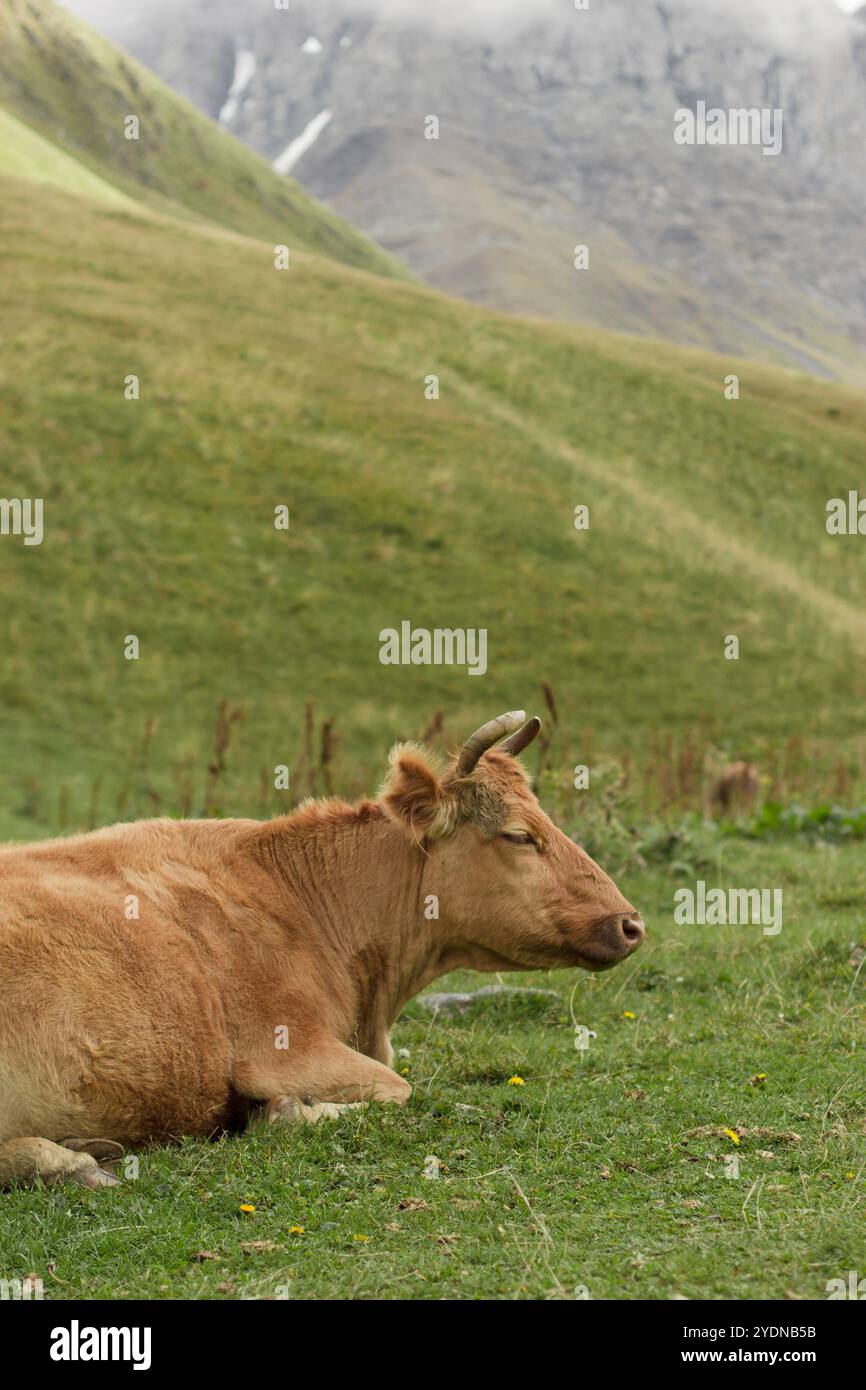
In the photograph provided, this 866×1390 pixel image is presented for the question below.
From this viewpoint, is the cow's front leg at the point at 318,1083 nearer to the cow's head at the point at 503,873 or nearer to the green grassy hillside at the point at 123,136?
the cow's head at the point at 503,873

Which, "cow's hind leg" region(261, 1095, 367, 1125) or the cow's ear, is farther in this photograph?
the cow's ear

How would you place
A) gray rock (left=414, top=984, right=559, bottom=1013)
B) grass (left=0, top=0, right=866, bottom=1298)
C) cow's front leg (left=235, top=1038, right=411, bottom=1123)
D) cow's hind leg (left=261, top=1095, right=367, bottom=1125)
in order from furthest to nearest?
gray rock (left=414, top=984, right=559, bottom=1013) < cow's front leg (left=235, top=1038, right=411, bottom=1123) < cow's hind leg (left=261, top=1095, right=367, bottom=1125) < grass (left=0, top=0, right=866, bottom=1298)

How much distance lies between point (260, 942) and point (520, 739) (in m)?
1.83

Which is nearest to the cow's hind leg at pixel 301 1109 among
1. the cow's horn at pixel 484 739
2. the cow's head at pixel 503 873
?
the cow's head at pixel 503 873

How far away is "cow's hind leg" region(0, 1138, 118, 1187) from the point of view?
19.6 ft

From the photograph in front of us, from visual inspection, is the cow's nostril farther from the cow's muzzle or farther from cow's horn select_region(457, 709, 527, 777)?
cow's horn select_region(457, 709, 527, 777)

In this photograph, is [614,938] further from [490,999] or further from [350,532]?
[350,532]

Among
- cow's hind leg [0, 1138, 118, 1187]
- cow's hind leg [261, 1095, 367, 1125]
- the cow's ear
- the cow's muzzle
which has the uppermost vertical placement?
the cow's ear

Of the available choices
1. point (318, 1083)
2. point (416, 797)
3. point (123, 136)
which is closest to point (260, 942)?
point (318, 1083)

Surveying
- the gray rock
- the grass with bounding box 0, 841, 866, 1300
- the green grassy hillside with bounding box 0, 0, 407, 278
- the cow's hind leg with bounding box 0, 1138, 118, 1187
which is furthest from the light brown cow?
the green grassy hillside with bounding box 0, 0, 407, 278

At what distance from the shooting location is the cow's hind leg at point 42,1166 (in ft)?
19.6

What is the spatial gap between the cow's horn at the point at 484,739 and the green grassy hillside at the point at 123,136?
151 m

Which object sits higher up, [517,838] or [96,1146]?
[517,838]

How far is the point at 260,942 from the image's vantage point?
7.04 m
